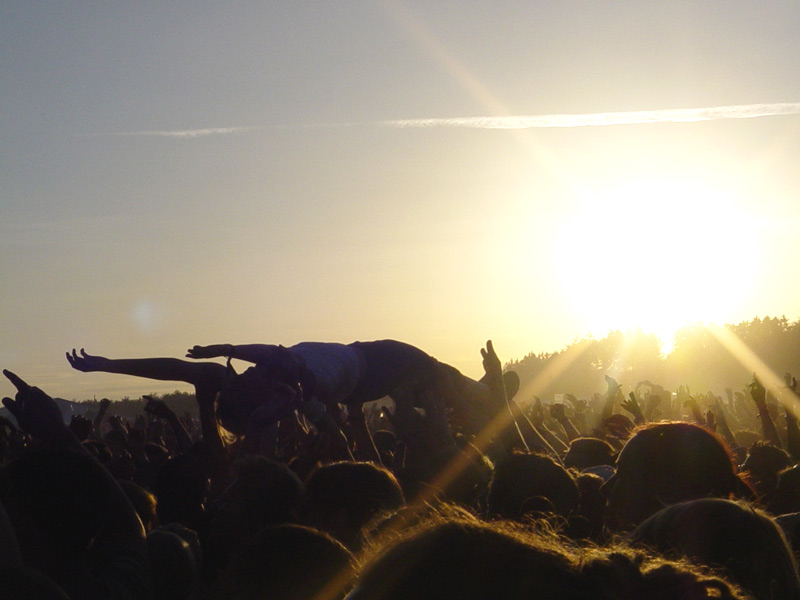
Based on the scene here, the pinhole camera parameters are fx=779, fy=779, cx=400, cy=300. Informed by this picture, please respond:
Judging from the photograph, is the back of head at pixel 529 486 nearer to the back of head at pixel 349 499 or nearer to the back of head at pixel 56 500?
the back of head at pixel 349 499

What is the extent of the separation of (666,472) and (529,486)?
2.23 ft

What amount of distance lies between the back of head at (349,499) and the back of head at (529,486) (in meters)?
0.57

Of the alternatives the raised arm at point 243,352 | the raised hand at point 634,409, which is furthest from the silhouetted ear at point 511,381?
the raised arm at point 243,352

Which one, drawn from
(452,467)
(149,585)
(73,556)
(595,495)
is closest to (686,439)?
(595,495)

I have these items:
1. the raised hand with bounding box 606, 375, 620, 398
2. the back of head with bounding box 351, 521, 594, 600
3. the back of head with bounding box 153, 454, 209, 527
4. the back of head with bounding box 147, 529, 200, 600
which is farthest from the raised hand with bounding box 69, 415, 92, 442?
the back of head with bounding box 351, 521, 594, 600

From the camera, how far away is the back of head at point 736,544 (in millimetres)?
2240

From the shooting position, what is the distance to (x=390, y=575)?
1.40 metres

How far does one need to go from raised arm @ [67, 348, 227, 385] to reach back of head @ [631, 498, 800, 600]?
480 cm

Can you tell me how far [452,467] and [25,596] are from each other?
280cm

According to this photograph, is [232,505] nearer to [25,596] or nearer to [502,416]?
[25,596]

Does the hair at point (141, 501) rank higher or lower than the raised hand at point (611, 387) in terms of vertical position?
lower

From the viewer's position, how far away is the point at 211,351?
636cm

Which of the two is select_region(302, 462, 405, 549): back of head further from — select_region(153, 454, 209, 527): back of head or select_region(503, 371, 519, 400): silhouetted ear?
select_region(503, 371, 519, 400): silhouetted ear

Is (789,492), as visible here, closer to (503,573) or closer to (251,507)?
(251,507)
